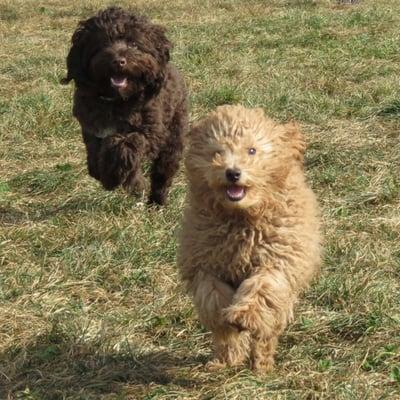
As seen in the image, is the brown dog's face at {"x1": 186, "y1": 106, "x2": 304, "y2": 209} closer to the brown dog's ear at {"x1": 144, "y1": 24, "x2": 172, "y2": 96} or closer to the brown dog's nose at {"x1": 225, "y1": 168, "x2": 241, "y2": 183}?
the brown dog's nose at {"x1": 225, "y1": 168, "x2": 241, "y2": 183}

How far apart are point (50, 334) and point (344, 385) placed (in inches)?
64.4

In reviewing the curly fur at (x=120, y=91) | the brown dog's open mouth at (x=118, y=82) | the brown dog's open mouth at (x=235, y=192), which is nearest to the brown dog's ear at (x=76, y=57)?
the curly fur at (x=120, y=91)

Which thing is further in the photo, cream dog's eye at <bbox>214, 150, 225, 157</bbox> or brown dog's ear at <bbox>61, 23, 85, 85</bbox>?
brown dog's ear at <bbox>61, 23, 85, 85</bbox>

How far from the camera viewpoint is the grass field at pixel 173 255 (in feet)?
13.4

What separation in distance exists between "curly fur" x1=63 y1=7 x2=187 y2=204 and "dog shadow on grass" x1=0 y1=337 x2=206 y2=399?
7.29 feet

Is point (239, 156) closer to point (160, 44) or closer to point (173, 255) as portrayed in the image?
point (173, 255)

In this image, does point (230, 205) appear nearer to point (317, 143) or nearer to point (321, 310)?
point (321, 310)

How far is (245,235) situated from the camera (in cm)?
386

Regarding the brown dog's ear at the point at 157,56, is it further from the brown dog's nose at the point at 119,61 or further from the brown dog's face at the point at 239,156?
the brown dog's face at the point at 239,156

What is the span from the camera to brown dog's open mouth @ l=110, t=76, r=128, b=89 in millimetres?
6223

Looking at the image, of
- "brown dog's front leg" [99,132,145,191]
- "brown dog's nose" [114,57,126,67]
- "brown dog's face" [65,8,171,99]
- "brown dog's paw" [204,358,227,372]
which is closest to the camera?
"brown dog's paw" [204,358,227,372]

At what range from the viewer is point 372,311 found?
180 inches

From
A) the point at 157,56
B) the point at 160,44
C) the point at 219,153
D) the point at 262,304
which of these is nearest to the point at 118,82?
the point at 157,56

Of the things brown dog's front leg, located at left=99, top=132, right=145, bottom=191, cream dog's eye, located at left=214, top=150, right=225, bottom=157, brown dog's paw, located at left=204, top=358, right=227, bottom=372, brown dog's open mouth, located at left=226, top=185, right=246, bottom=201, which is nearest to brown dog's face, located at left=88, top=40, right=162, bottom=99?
brown dog's front leg, located at left=99, top=132, right=145, bottom=191
